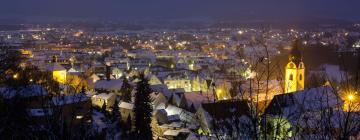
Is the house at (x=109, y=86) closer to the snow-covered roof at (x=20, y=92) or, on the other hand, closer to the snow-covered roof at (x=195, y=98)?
the snow-covered roof at (x=195, y=98)

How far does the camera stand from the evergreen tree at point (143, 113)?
1652 cm

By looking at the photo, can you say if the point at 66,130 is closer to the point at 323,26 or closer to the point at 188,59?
the point at 188,59

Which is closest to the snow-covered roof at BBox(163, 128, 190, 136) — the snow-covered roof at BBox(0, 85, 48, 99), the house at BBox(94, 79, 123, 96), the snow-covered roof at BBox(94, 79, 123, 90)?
the snow-covered roof at BBox(0, 85, 48, 99)

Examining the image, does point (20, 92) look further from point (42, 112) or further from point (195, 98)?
point (195, 98)

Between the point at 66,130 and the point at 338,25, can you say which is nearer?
the point at 66,130

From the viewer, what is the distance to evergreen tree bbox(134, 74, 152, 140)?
16.5 meters

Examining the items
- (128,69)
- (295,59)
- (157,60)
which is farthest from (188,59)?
(295,59)

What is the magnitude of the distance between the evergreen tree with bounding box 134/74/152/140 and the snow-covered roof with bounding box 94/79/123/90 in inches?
424

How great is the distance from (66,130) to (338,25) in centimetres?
10304

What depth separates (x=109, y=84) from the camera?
99.3 ft

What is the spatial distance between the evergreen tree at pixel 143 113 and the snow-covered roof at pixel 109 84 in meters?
10.8

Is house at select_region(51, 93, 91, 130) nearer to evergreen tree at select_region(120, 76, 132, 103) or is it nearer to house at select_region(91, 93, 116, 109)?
house at select_region(91, 93, 116, 109)

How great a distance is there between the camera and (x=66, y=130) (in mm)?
4496

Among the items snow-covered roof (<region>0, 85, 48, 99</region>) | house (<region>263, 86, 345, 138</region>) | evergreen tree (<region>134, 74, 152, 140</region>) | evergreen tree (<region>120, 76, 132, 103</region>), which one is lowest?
evergreen tree (<region>120, 76, 132, 103</region>)
